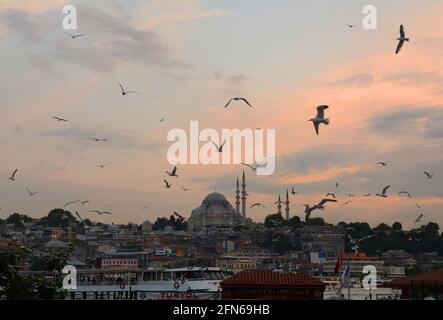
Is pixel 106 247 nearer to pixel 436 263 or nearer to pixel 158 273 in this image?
pixel 436 263

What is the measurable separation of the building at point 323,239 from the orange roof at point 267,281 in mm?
136315

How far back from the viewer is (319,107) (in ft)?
80.4

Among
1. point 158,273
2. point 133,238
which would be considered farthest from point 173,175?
point 133,238

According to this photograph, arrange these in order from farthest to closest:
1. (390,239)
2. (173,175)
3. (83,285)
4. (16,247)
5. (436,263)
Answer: (390,239)
(436,263)
(83,285)
(173,175)
(16,247)

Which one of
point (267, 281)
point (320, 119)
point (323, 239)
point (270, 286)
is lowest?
point (270, 286)

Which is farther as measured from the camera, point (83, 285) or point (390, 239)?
point (390, 239)

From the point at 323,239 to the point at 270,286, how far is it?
470 ft

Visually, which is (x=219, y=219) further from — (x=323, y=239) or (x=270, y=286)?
(x=270, y=286)

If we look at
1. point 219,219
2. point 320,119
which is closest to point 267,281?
point 320,119

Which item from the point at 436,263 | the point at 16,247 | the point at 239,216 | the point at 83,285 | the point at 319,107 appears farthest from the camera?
the point at 239,216

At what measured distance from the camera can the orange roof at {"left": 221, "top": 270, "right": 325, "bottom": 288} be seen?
38656mm

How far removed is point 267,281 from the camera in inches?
1543

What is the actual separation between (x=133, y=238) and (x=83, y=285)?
124m
